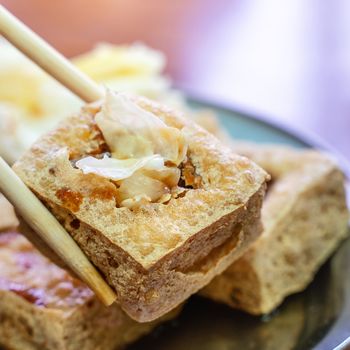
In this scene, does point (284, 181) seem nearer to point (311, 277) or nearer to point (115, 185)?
point (311, 277)

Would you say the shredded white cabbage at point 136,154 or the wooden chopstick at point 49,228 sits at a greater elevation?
the shredded white cabbage at point 136,154

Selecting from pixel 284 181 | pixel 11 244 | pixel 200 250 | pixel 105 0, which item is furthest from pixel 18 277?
pixel 105 0

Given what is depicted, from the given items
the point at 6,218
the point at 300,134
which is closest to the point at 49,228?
the point at 6,218

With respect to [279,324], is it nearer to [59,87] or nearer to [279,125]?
[279,125]

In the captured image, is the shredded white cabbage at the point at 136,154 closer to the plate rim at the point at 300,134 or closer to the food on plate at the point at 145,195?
the food on plate at the point at 145,195

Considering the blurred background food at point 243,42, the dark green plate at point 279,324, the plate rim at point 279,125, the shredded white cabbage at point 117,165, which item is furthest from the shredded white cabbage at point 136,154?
the blurred background food at point 243,42

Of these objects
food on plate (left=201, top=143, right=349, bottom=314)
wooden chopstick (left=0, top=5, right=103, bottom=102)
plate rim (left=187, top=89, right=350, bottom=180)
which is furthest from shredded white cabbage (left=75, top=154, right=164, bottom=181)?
plate rim (left=187, top=89, right=350, bottom=180)

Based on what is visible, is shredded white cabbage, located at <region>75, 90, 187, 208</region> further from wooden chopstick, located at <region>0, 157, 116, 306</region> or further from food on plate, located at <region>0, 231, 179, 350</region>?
food on plate, located at <region>0, 231, 179, 350</region>
